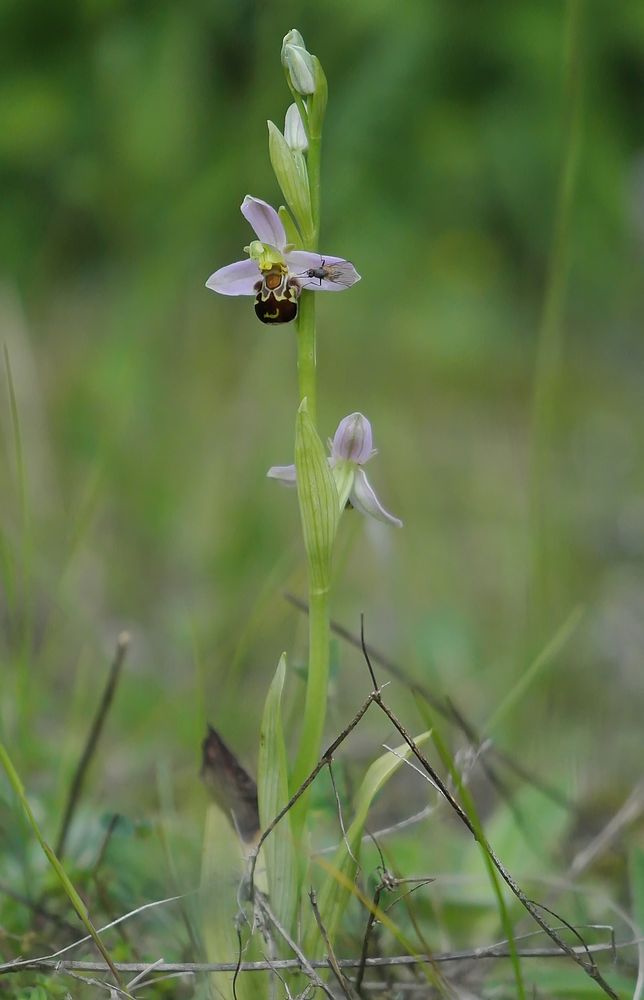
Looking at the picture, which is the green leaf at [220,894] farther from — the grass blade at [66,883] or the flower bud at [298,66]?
the flower bud at [298,66]

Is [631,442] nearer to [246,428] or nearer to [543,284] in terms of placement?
[543,284]

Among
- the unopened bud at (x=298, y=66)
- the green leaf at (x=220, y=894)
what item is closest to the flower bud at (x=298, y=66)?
the unopened bud at (x=298, y=66)

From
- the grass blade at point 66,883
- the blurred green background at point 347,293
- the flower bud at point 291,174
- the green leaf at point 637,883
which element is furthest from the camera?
the blurred green background at point 347,293

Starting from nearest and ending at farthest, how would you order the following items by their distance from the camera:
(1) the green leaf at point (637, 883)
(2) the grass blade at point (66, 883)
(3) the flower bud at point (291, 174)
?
1. (2) the grass blade at point (66, 883)
2. (3) the flower bud at point (291, 174)
3. (1) the green leaf at point (637, 883)

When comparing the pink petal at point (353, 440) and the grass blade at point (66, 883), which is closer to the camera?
the grass blade at point (66, 883)

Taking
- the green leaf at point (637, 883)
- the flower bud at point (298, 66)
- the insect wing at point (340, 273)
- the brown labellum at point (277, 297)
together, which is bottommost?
the green leaf at point (637, 883)

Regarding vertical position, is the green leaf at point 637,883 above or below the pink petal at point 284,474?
below

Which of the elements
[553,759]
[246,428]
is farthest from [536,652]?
[246,428]
